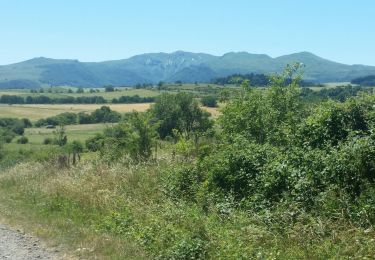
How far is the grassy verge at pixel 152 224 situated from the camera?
26.2 ft

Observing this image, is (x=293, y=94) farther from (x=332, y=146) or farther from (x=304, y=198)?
(x=304, y=198)

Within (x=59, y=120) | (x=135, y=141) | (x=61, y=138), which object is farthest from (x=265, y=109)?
(x=59, y=120)

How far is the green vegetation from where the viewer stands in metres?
8.52

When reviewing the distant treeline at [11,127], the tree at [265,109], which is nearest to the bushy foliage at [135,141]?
the tree at [265,109]

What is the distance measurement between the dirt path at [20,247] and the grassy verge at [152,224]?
1.35ft

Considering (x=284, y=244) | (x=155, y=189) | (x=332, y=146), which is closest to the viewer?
(x=284, y=244)

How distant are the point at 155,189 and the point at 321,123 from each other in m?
4.96

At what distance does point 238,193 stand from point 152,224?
2.72 m

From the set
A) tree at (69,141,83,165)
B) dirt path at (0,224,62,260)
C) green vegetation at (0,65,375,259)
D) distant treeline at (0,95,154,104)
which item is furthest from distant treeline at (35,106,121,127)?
dirt path at (0,224,62,260)

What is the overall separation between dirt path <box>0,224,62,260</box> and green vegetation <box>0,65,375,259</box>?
0.49 metres

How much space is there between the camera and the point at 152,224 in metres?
10.2

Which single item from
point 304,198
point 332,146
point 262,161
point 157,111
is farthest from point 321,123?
point 157,111

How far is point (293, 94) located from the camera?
61.1 ft

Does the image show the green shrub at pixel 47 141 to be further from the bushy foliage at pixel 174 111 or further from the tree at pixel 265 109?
the tree at pixel 265 109
